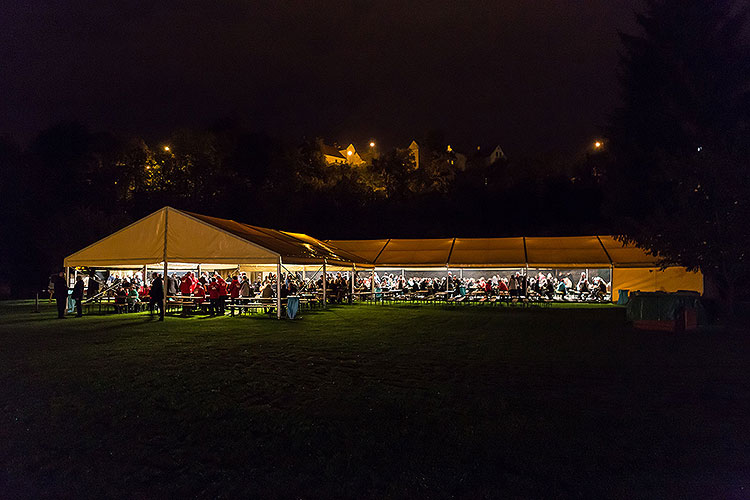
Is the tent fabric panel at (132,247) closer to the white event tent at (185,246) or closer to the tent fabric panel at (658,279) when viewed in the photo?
the white event tent at (185,246)

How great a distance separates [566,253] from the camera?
1044 inches

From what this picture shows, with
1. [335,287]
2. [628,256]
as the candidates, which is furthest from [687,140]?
[335,287]

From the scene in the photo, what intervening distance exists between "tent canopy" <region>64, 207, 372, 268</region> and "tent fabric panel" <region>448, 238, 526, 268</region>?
985cm

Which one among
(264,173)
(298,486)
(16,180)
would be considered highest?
(264,173)

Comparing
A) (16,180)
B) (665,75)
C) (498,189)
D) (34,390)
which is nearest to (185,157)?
(16,180)

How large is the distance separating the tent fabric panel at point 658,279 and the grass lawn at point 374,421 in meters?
16.3

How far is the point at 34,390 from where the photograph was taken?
6.53 meters

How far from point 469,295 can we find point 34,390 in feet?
68.2

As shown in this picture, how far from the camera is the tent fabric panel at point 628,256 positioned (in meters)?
25.0

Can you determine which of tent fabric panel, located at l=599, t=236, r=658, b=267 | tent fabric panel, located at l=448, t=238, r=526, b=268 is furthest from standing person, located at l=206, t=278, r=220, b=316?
tent fabric panel, located at l=599, t=236, r=658, b=267

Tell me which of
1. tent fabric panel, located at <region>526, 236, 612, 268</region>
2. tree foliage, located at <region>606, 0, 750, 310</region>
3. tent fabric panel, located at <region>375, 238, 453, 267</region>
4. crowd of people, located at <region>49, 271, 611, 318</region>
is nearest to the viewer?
tree foliage, located at <region>606, 0, 750, 310</region>

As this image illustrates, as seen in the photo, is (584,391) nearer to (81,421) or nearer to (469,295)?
(81,421)

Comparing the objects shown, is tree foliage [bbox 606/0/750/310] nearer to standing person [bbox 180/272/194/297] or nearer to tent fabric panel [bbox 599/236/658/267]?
tent fabric panel [bbox 599/236/658/267]

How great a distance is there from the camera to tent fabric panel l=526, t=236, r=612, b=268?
83.9ft
